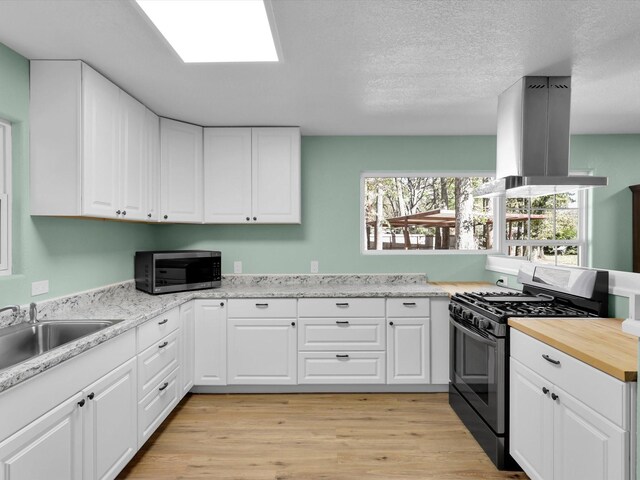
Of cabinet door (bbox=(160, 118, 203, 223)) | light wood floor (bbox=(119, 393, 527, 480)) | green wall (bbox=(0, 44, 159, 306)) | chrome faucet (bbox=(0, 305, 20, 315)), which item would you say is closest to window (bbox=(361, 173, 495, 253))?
light wood floor (bbox=(119, 393, 527, 480))

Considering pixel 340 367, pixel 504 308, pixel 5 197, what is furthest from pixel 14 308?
pixel 504 308

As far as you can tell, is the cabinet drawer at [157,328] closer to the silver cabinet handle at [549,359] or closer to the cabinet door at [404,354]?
the cabinet door at [404,354]

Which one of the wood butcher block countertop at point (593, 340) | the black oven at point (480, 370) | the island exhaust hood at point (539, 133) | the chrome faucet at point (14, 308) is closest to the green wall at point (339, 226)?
the black oven at point (480, 370)

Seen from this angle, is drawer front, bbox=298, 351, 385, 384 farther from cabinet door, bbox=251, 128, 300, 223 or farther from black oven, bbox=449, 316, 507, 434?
cabinet door, bbox=251, 128, 300, 223

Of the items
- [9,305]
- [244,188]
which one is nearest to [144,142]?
[244,188]

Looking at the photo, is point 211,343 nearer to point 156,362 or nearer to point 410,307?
point 156,362

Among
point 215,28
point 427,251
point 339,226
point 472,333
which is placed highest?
point 215,28

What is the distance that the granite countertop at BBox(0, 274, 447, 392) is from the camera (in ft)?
5.00

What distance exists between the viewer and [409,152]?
3.76 meters

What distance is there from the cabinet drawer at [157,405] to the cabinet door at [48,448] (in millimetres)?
597

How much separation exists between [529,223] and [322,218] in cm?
202

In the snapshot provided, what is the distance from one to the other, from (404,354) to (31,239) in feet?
8.80

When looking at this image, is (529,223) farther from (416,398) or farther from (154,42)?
(154,42)

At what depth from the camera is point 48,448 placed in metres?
1.46
